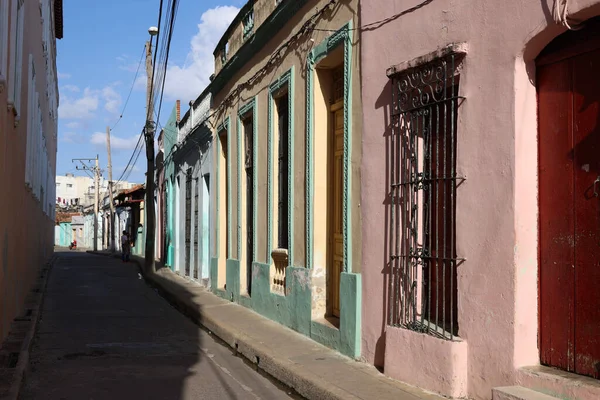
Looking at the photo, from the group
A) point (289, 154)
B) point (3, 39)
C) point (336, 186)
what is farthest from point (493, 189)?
point (3, 39)

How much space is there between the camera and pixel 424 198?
6.33 m

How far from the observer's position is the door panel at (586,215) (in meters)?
4.75

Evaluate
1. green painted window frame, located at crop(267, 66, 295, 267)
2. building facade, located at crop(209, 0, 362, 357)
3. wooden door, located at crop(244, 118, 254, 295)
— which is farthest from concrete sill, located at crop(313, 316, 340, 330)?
wooden door, located at crop(244, 118, 254, 295)

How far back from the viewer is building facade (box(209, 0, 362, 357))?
7680 millimetres

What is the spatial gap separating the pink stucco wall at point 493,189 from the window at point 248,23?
6.43 meters

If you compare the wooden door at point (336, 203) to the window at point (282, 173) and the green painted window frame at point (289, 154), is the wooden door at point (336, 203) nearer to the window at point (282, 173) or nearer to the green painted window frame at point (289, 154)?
the green painted window frame at point (289, 154)

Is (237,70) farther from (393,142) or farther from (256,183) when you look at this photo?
(393,142)

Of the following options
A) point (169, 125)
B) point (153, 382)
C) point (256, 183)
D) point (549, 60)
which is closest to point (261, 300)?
point (256, 183)

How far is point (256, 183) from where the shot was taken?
11500 mm

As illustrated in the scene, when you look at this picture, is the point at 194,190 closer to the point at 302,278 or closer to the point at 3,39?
the point at 302,278

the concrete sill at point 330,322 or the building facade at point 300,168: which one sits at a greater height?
the building facade at point 300,168

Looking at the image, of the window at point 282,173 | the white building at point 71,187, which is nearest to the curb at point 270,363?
the window at point 282,173

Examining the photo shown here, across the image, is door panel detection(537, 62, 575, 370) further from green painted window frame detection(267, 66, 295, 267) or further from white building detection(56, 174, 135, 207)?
white building detection(56, 174, 135, 207)

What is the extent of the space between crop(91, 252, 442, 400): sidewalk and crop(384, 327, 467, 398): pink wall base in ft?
0.33
